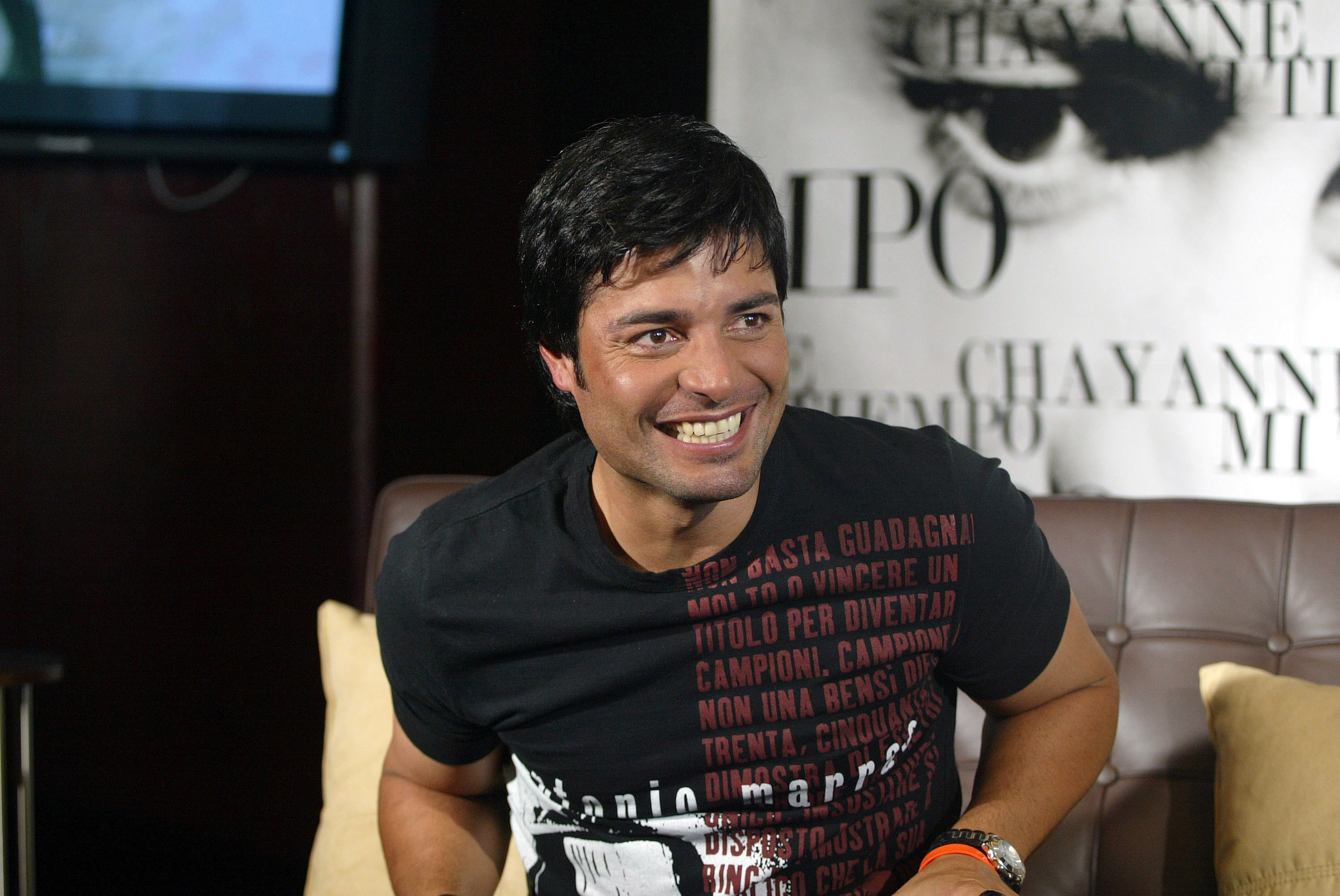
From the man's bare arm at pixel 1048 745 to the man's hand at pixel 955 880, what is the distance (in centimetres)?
7

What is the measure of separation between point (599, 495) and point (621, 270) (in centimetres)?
27

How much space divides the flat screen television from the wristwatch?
1852 mm

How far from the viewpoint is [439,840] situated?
1239 millimetres

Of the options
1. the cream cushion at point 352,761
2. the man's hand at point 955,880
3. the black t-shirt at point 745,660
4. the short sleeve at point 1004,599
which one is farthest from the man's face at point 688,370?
the cream cushion at point 352,761

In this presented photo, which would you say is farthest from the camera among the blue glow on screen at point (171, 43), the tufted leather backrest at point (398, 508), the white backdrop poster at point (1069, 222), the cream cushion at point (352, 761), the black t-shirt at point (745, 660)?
the blue glow on screen at point (171, 43)

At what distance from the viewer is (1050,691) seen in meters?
1.24

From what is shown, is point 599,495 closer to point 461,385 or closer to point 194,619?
point 461,385

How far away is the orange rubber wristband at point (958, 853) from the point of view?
3.61 ft

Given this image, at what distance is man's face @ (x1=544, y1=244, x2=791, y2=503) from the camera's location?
1062mm

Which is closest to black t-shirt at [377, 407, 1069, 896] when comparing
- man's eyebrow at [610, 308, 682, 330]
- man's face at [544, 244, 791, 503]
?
man's face at [544, 244, 791, 503]

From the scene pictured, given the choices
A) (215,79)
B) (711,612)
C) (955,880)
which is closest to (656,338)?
(711,612)

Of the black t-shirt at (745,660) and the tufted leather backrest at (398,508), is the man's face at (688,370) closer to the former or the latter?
the black t-shirt at (745,660)

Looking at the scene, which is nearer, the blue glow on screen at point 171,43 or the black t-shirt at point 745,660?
the black t-shirt at point 745,660

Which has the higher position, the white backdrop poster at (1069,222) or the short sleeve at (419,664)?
the white backdrop poster at (1069,222)
